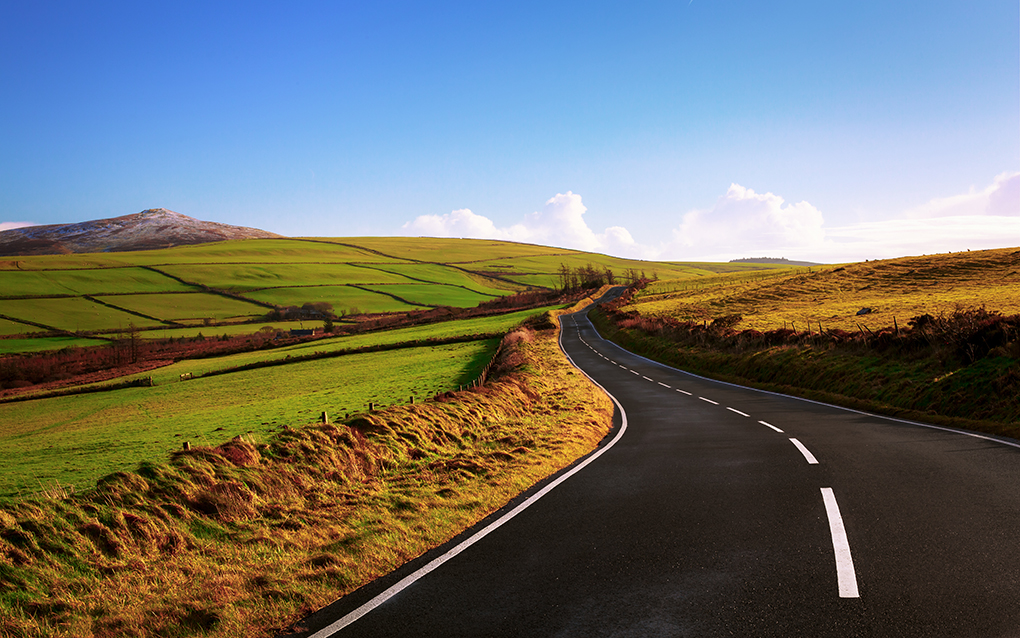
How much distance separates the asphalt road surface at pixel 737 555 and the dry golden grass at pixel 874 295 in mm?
25184

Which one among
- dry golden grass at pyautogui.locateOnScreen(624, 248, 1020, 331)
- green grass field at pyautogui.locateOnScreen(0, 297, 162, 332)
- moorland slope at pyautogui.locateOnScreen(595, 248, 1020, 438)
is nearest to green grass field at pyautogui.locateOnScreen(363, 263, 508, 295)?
green grass field at pyautogui.locateOnScreen(0, 297, 162, 332)

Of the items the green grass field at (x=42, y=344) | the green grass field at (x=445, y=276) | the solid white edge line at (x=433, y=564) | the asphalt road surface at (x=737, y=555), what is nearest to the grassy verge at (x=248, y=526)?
the solid white edge line at (x=433, y=564)

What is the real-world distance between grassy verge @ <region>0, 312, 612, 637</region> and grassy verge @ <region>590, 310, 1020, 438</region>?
10.4 m

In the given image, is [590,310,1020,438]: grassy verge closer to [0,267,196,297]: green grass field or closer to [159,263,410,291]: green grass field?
[159,263,410,291]: green grass field

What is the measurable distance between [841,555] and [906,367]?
16.5 metres

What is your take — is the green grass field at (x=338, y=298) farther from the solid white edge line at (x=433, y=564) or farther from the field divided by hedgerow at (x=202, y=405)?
the solid white edge line at (x=433, y=564)

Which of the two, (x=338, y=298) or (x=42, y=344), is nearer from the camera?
(x=42, y=344)

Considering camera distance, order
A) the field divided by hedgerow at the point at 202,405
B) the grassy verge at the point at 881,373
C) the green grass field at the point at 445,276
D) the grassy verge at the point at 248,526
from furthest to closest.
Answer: the green grass field at the point at 445,276
the field divided by hedgerow at the point at 202,405
the grassy verge at the point at 881,373
the grassy verge at the point at 248,526

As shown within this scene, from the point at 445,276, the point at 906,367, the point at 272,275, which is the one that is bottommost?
the point at 906,367

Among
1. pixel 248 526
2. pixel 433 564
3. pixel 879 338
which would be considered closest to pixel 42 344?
pixel 248 526

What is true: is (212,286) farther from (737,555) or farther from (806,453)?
(737,555)

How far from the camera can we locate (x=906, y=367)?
1911 centimetres

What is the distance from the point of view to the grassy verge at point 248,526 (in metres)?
5.39

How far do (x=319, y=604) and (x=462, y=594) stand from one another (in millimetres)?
1354
